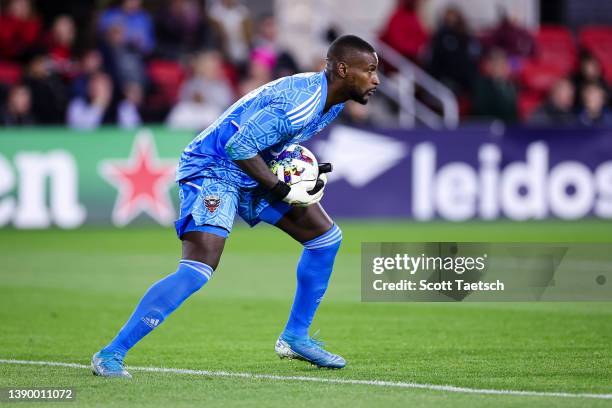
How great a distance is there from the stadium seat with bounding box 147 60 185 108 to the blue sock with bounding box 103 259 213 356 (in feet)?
45.6

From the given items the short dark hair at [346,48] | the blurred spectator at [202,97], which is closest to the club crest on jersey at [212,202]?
the short dark hair at [346,48]

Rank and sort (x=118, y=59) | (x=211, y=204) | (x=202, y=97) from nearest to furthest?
(x=211, y=204) < (x=202, y=97) < (x=118, y=59)

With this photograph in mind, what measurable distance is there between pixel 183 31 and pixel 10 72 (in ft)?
10.8

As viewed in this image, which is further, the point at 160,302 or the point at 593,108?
the point at 593,108

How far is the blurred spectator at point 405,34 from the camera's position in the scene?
897 inches

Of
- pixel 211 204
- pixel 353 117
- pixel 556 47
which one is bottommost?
pixel 211 204

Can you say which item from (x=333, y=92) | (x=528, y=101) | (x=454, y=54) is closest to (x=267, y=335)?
(x=333, y=92)

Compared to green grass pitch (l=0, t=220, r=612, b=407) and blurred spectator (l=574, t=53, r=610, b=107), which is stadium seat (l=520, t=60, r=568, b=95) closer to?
blurred spectator (l=574, t=53, r=610, b=107)

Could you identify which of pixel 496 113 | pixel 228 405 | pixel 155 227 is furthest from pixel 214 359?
pixel 496 113

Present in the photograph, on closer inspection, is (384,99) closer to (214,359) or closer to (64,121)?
(64,121)

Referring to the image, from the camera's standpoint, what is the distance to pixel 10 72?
21078 mm

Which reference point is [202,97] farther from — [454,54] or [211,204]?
[211,204]

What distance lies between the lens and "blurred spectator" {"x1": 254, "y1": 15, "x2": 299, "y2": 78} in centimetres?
2089

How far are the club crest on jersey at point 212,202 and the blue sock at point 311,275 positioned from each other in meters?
0.83
